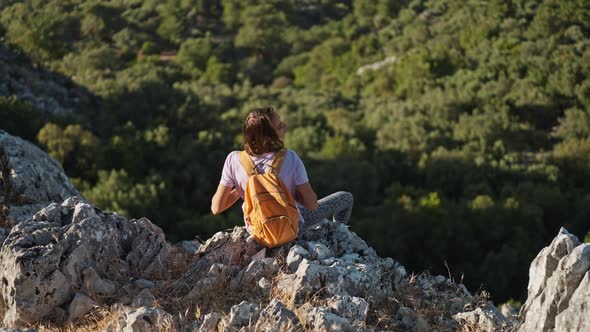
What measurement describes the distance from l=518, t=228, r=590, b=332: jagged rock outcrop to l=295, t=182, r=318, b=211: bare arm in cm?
159

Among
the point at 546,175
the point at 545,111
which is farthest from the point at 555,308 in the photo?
the point at 545,111

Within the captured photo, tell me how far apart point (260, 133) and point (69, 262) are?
1.57m

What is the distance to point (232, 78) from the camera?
44.0 meters

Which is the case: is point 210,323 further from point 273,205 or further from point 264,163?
point 264,163

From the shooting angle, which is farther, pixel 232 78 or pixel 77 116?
pixel 232 78

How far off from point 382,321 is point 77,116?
23.8 m

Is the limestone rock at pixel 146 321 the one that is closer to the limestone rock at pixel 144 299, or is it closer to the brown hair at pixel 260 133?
the limestone rock at pixel 144 299

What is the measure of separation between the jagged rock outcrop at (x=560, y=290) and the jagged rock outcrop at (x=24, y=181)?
4128 millimetres

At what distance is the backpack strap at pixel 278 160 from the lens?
548 centimetres

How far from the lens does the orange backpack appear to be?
541 centimetres

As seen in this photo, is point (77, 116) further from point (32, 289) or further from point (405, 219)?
point (32, 289)

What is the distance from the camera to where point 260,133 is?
5.47 metres

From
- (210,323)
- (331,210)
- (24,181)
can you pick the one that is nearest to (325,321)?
(210,323)

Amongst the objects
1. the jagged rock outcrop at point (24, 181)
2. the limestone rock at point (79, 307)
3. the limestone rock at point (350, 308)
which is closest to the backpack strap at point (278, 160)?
the limestone rock at point (350, 308)
